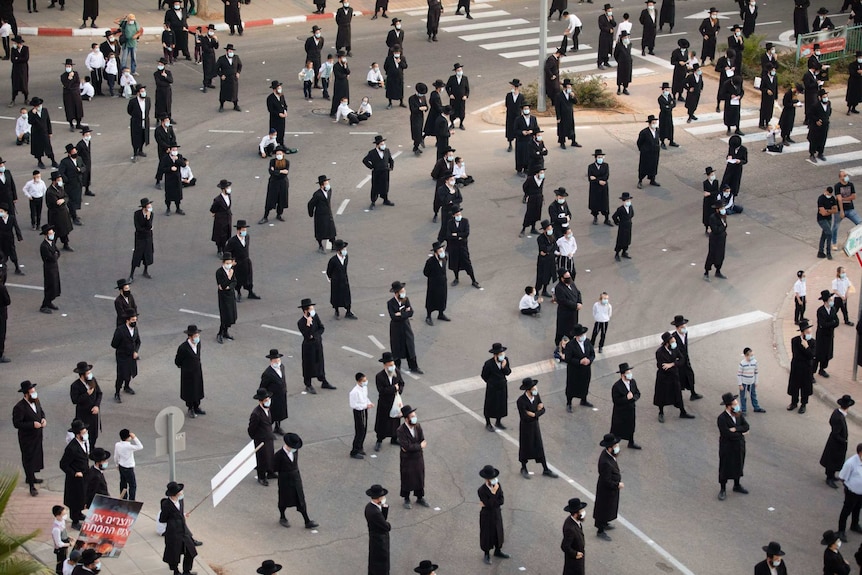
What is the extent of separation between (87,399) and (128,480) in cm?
197

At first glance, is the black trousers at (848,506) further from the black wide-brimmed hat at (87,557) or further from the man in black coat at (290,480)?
the black wide-brimmed hat at (87,557)

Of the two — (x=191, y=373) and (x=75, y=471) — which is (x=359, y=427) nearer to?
(x=191, y=373)

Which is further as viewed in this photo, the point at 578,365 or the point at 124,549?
the point at 578,365

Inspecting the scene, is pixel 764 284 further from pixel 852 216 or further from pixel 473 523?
pixel 473 523

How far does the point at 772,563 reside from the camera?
707 inches

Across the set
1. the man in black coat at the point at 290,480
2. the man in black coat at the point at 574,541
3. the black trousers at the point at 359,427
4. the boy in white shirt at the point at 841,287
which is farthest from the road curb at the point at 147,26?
the man in black coat at the point at 574,541

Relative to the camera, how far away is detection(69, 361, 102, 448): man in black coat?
70.6 ft

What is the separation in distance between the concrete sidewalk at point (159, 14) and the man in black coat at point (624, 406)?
2267 centimetres

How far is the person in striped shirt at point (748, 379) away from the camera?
2336cm

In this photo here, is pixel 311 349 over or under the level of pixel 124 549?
over

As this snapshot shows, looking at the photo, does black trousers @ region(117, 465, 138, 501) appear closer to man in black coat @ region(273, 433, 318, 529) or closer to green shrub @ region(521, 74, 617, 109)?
man in black coat @ region(273, 433, 318, 529)

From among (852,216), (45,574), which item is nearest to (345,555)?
(45,574)

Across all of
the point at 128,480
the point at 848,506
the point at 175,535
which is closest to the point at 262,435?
the point at 128,480

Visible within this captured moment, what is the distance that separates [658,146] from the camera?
32.3 m
